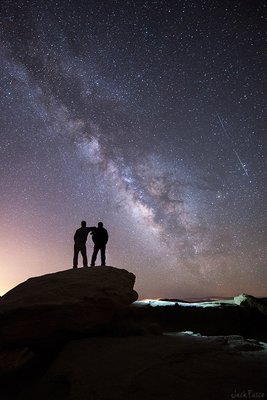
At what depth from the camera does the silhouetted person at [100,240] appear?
12.3 metres

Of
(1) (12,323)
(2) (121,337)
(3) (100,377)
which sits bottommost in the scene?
(3) (100,377)

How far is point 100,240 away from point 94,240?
26cm

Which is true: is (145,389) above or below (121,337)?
below

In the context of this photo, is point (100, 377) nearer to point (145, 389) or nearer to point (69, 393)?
point (69, 393)

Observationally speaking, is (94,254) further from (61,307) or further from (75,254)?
(61,307)

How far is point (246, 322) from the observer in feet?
34.6

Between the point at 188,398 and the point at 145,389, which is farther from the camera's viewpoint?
the point at 145,389

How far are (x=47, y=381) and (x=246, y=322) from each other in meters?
7.45

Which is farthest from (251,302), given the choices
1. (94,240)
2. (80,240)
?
(80,240)

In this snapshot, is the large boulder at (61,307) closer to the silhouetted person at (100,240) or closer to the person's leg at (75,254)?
the silhouetted person at (100,240)

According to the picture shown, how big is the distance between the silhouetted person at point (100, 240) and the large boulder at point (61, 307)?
3.41 m

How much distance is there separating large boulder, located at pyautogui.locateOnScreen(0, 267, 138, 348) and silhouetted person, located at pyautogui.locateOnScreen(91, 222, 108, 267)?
341cm

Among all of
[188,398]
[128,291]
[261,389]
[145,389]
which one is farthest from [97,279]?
[261,389]

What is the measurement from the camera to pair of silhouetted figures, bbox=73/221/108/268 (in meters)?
12.3
